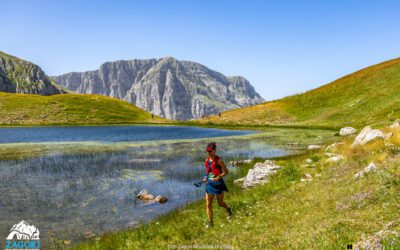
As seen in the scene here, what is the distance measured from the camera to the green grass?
329 inches

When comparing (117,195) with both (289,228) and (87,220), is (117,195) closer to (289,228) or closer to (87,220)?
(87,220)

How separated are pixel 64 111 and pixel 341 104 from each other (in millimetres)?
112638

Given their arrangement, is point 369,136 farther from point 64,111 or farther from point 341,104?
point 64,111

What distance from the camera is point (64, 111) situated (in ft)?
438

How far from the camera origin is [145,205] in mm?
17969

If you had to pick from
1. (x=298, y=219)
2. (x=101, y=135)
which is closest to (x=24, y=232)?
(x=298, y=219)

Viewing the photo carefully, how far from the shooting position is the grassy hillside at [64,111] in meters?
122

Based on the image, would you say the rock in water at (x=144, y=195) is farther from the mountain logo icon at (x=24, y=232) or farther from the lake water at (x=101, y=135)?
the lake water at (x=101, y=135)

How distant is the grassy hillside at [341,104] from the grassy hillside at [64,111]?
5464 cm

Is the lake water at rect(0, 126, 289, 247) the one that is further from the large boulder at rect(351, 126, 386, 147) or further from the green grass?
the large boulder at rect(351, 126, 386, 147)

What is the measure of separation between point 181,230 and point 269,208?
13.2ft

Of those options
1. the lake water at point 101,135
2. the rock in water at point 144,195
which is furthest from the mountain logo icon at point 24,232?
the lake water at point 101,135

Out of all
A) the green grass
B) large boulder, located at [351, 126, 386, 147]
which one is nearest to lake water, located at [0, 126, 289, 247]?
the green grass

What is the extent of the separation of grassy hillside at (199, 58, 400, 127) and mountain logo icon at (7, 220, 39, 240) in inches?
2519
